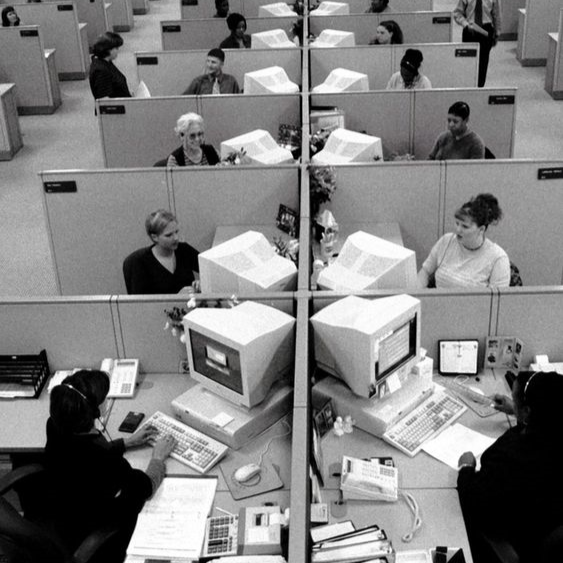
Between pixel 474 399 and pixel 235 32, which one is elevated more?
pixel 235 32

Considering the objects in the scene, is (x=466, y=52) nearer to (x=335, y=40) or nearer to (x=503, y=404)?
(x=335, y=40)

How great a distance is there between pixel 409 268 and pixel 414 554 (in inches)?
50.2

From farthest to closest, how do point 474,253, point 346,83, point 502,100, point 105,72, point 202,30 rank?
point 202,30, point 105,72, point 346,83, point 502,100, point 474,253

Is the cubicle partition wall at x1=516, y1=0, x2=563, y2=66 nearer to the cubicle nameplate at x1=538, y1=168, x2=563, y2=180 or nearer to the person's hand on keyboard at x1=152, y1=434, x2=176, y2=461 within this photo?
the cubicle nameplate at x1=538, y1=168, x2=563, y2=180

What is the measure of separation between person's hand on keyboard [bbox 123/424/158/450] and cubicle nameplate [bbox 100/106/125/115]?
3.24 m

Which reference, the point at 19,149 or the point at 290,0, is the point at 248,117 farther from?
the point at 290,0

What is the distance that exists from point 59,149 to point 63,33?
2514 mm

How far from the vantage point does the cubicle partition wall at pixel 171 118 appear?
556 centimetres

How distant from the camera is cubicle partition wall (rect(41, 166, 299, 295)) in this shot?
172 inches

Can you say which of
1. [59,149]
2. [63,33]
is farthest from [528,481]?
[63,33]

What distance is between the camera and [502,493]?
240cm

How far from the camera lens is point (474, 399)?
3.01 meters

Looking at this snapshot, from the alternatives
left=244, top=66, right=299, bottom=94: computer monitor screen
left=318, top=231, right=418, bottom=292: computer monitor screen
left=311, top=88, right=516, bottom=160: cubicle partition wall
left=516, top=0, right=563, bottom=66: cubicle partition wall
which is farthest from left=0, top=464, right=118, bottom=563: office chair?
left=516, top=0, right=563, bottom=66: cubicle partition wall

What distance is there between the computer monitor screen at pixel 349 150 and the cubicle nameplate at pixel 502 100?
1326 mm
